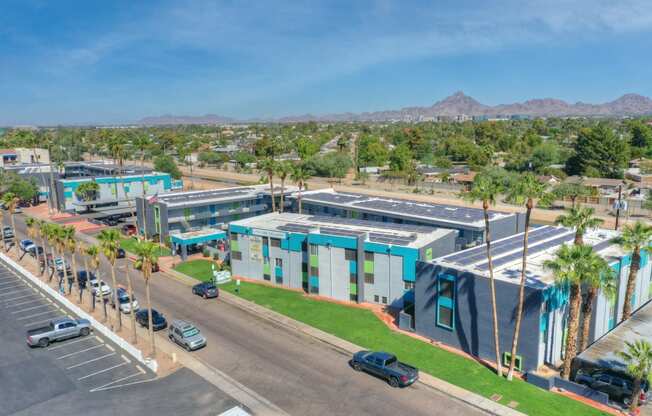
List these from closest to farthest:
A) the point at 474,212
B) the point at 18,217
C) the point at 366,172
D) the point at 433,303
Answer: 1. the point at 433,303
2. the point at 474,212
3. the point at 18,217
4. the point at 366,172

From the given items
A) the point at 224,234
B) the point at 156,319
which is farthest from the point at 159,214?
the point at 156,319

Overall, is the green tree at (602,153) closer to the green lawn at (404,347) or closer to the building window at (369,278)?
the building window at (369,278)

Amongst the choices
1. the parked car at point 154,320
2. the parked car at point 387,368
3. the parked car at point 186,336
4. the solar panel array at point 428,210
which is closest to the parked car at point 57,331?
the parked car at point 154,320

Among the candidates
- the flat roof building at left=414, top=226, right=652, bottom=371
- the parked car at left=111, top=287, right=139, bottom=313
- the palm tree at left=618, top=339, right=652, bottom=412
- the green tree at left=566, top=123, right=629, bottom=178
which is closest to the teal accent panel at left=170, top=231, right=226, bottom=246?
the parked car at left=111, top=287, right=139, bottom=313

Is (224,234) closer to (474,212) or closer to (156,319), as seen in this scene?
(156,319)

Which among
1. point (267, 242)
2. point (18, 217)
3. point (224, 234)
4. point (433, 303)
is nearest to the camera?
point (433, 303)

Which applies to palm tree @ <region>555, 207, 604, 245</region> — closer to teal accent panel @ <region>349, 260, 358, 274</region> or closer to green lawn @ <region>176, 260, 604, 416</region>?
green lawn @ <region>176, 260, 604, 416</region>

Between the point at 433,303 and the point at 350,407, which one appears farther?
the point at 433,303

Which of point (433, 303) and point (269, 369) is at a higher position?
point (433, 303)
